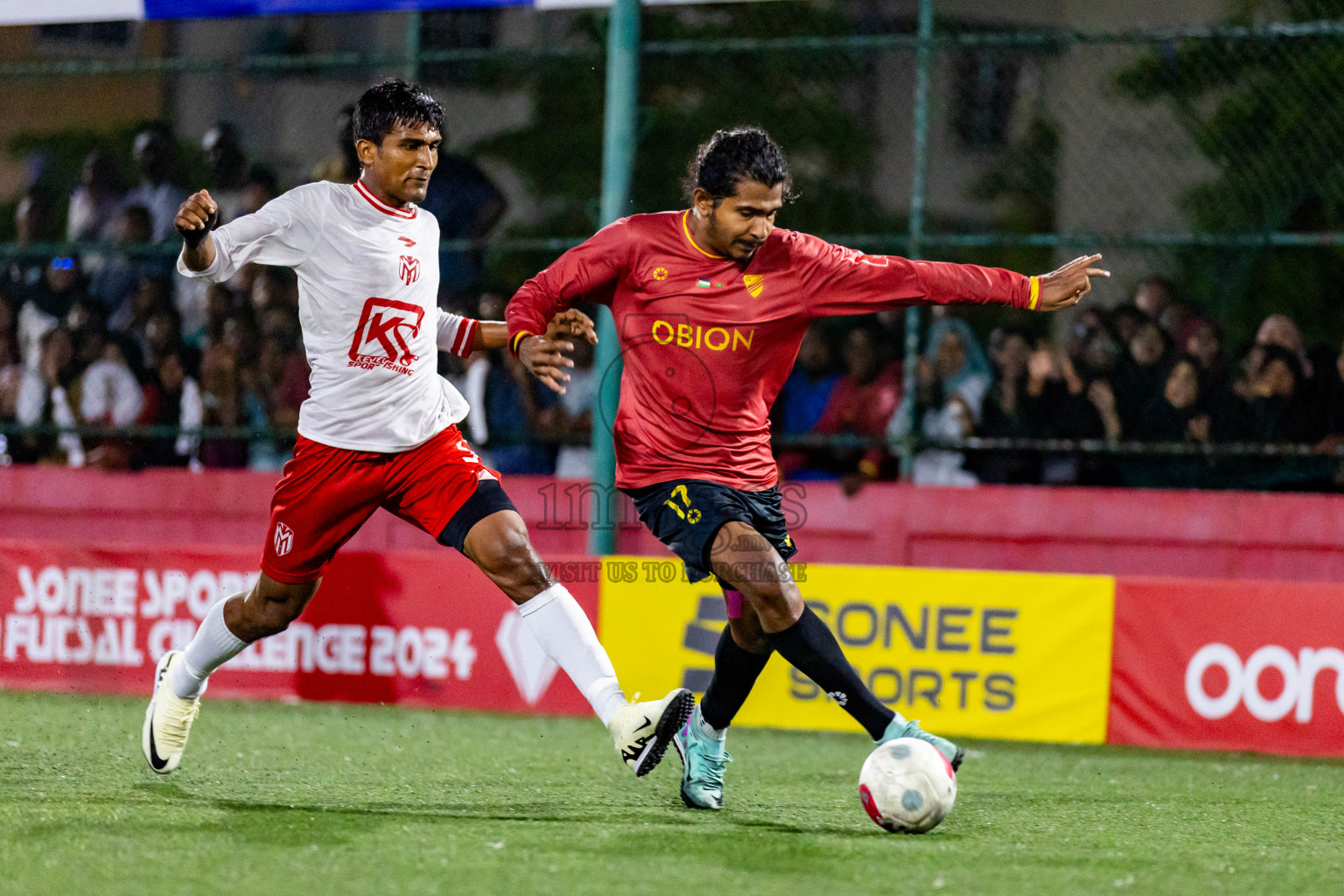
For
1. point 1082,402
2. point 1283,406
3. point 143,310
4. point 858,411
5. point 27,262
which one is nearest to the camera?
point 1283,406

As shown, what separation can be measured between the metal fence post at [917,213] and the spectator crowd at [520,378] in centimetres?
6

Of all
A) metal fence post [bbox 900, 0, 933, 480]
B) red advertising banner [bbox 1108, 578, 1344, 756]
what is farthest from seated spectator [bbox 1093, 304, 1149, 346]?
red advertising banner [bbox 1108, 578, 1344, 756]

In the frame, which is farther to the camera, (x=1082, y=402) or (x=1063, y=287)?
(x=1082, y=402)

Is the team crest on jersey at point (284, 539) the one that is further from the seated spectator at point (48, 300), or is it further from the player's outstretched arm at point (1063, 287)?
the seated spectator at point (48, 300)

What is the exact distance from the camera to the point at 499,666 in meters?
8.10

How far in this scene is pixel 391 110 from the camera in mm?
5238

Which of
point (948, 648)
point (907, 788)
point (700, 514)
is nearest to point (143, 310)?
point (948, 648)

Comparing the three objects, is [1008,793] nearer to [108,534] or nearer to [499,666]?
[499,666]

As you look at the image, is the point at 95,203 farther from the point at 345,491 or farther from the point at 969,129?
the point at 969,129

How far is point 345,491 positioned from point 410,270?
2.56ft

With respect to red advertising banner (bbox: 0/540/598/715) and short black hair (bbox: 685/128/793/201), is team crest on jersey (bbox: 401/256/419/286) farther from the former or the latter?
red advertising banner (bbox: 0/540/598/715)

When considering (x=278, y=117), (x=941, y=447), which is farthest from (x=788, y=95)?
(x=941, y=447)

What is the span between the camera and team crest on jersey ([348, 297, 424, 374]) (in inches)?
206

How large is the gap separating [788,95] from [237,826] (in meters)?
11.5
